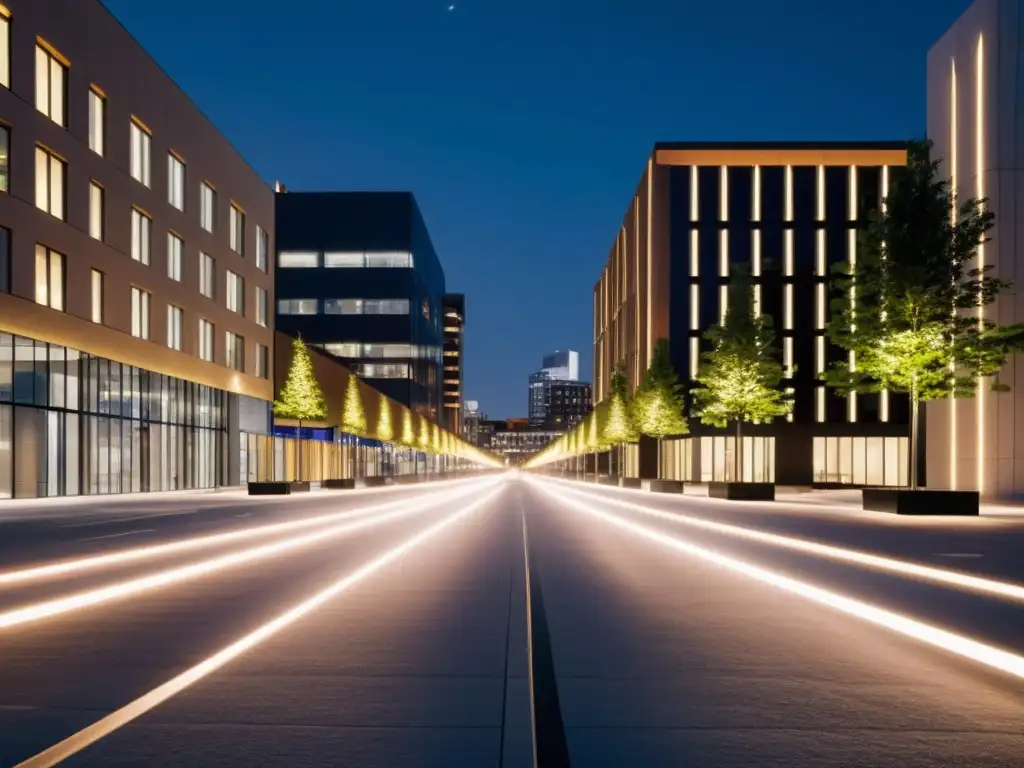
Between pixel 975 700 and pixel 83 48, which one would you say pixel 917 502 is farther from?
pixel 83 48

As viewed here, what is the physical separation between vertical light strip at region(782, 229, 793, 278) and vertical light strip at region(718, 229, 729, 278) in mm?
4410

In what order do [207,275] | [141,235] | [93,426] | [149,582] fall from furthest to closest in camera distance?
[207,275] < [141,235] < [93,426] < [149,582]

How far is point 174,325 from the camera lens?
53.6m

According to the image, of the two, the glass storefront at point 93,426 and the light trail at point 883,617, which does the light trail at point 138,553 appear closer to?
the light trail at point 883,617

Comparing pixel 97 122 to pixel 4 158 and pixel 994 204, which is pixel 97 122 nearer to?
pixel 4 158

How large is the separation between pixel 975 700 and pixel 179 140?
5376 cm

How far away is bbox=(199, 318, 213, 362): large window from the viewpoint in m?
57.3

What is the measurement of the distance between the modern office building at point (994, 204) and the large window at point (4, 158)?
108 ft

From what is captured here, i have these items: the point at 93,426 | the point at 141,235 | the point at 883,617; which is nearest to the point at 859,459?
the point at 141,235

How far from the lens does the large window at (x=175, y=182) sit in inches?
2100

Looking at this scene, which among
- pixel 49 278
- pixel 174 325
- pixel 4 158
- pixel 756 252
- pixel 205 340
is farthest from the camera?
pixel 756 252

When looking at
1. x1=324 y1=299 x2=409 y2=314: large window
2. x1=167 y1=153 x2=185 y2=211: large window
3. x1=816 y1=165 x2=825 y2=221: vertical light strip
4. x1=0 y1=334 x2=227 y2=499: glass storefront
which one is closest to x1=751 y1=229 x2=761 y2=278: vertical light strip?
x1=816 y1=165 x2=825 y2=221: vertical light strip

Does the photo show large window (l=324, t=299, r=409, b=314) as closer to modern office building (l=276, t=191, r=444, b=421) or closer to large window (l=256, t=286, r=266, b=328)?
modern office building (l=276, t=191, r=444, b=421)

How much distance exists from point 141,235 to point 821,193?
55.6m
